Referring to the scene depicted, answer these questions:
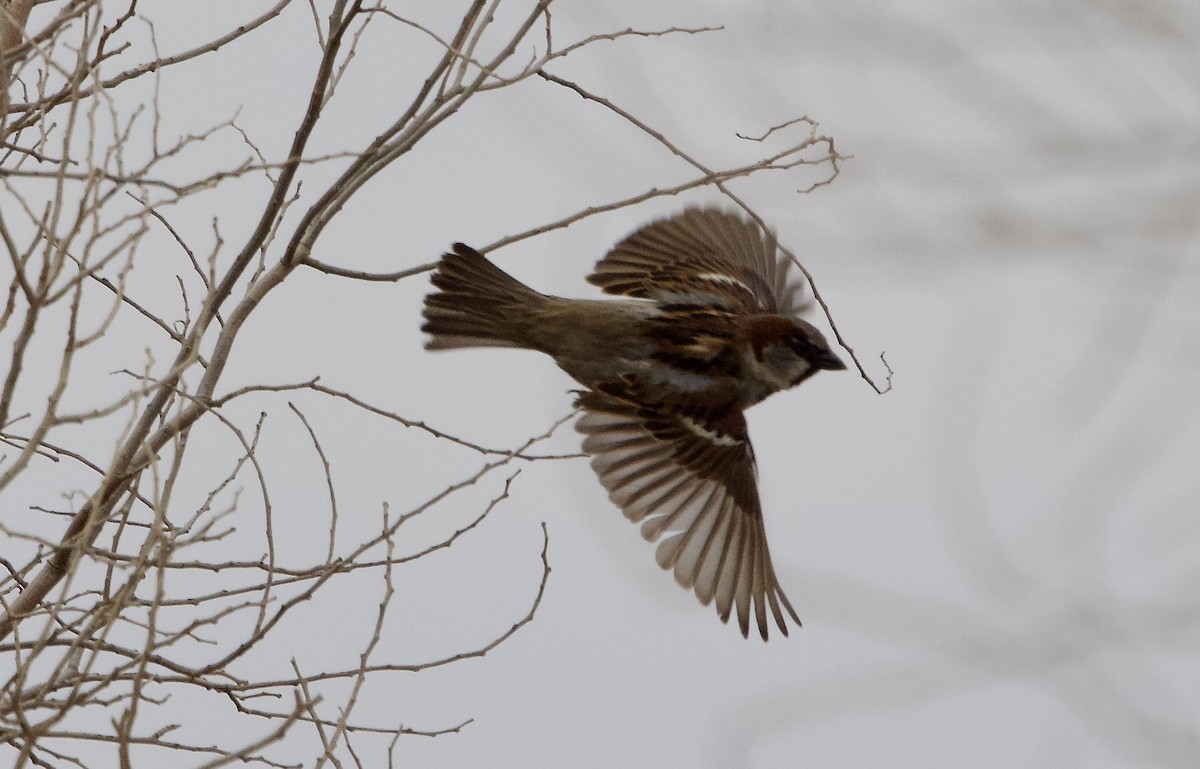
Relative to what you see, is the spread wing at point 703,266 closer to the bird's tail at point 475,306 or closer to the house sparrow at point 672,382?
the house sparrow at point 672,382

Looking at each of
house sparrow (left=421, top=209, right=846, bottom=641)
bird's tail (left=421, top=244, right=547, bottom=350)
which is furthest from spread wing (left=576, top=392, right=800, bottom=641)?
bird's tail (left=421, top=244, right=547, bottom=350)

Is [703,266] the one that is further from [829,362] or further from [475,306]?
[475,306]

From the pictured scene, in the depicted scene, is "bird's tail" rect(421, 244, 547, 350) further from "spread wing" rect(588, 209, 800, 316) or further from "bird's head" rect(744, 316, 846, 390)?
"bird's head" rect(744, 316, 846, 390)

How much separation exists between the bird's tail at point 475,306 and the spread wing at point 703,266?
56 cm

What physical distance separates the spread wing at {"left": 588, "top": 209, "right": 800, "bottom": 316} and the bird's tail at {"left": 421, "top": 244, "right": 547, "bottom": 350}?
0.56m

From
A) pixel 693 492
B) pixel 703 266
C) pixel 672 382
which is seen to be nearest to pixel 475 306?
pixel 672 382

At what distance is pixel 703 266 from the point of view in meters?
5.92

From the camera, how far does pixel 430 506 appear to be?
126 inches

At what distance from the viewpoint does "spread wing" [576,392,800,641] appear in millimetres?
5156

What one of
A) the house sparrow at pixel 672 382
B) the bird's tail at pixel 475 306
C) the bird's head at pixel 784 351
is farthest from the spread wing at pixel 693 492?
the bird's tail at pixel 475 306

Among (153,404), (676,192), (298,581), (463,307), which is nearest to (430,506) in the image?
(298,581)

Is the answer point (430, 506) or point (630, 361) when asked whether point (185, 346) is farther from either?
point (630, 361)

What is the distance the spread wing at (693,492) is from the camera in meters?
5.16

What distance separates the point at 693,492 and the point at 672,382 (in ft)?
1.51
